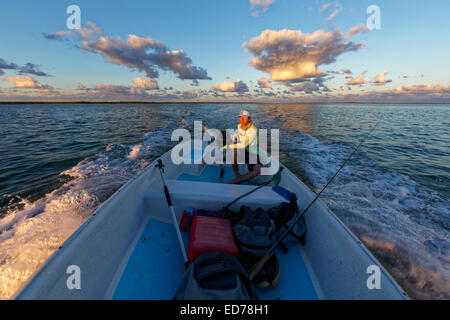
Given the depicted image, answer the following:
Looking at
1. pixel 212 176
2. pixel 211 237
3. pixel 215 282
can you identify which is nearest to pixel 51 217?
pixel 212 176

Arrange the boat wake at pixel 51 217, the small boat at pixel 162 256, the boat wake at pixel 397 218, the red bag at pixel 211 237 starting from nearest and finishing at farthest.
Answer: the small boat at pixel 162 256 → the red bag at pixel 211 237 → the boat wake at pixel 51 217 → the boat wake at pixel 397 218

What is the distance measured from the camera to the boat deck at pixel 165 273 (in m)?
1.79

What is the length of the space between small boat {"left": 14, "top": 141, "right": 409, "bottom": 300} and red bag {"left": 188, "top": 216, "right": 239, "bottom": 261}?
1.45 feet

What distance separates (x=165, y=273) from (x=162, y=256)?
239mm

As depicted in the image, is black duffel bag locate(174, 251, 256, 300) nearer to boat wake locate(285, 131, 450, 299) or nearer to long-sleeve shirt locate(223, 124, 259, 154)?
long-sleeve shirt locate(223, 124, 259, 154)

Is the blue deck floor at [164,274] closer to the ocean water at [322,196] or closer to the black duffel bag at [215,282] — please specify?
the black duffel bag at [215,282]

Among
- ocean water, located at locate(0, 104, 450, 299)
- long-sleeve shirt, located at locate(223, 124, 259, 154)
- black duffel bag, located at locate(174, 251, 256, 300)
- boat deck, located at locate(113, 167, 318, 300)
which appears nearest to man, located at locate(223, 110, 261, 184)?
long-sleeve shirt, located at locate(223, 124, 259, 154)

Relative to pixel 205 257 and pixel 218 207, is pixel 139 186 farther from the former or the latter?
pixel 205 257

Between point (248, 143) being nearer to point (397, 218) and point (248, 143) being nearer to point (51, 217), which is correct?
point (397, 218)

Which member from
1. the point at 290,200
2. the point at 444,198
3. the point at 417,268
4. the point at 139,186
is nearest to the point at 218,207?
the point at 290,200

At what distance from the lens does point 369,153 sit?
8352 millimetres

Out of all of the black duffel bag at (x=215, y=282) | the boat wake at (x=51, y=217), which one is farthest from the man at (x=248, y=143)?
the boat wake at (x=51, y=217)
